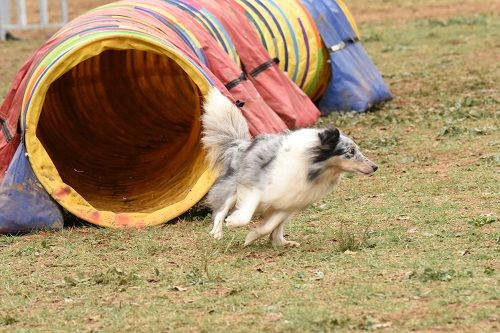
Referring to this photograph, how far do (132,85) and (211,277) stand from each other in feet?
17.0

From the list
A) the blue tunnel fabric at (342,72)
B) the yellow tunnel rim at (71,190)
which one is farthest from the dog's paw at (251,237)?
the blue tunnel fabric at (342,72)

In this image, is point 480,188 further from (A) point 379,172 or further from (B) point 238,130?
(B) point 238,130

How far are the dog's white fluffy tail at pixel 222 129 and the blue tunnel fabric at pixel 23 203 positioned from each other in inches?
59.3

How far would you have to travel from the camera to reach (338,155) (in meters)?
7.65

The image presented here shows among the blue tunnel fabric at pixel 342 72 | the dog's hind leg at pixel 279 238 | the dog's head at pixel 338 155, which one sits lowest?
the blue tunnel fabric at pixel 342 72

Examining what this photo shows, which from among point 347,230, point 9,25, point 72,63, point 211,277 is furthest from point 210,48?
point 9,25

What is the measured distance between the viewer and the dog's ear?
7553 mm

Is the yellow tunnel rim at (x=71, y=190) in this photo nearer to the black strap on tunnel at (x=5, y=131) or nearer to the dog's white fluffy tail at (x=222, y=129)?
the black strap on tunnel at (x=5, y=131)

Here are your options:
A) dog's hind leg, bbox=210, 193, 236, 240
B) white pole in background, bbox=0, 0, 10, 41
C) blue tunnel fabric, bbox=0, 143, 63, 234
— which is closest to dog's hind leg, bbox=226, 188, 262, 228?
dog's hind leg, bbox=210, 193, 236, 240

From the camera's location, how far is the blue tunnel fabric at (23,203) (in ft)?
29.0

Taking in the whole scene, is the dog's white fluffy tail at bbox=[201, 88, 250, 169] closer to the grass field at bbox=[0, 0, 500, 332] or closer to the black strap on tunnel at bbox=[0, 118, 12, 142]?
the grass field at bbox=[0, 0, 500, 332]

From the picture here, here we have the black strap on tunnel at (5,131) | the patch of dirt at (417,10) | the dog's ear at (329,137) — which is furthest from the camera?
the patch of dirt at (417,10)

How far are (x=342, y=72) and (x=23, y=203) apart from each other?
247 inches

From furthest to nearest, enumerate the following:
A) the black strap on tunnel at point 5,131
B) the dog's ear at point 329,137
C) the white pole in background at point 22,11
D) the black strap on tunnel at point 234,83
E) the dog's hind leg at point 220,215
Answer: the white pole in background at point 22,11 < the black strap on tunnel at point 234,83 < the black strap on tunnel at point 5,131 < the dog's hind leg at point 220,215 < the dog's ear at point 329,137
